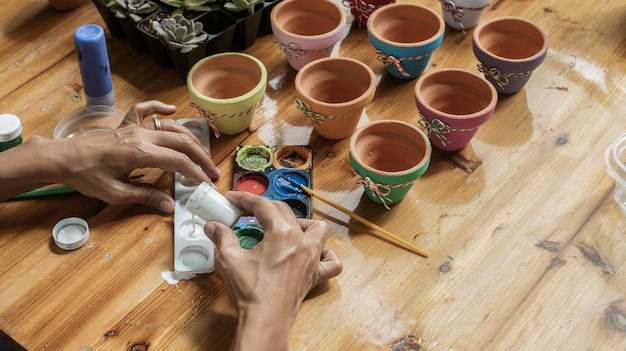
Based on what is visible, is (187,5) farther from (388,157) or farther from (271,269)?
(271,269)

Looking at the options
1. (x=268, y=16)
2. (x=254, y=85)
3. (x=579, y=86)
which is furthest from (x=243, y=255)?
(x=579, y=86)

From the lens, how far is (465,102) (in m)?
1.17

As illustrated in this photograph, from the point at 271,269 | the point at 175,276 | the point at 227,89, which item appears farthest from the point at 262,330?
the point at 227,89

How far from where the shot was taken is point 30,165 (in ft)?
3.31

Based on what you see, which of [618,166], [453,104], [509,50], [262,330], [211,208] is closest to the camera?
[262,330]

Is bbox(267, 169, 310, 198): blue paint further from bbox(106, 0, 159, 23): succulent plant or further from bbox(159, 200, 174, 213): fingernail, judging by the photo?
bbox(106, 0, 159, 23): succulent plant

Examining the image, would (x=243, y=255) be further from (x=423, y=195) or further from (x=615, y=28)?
(x=615, y=28)

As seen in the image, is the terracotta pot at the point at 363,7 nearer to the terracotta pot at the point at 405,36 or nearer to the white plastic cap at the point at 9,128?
the terracotta pot at the point at 405,36

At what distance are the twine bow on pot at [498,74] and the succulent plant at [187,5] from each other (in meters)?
0.51

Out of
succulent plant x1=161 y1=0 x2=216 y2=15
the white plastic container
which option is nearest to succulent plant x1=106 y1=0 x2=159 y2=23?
succulent plant x1=161 y1=0 x2=216 y2=15

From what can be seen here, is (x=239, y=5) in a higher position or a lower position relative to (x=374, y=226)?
higher

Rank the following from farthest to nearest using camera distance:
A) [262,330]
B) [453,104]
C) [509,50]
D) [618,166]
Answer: [509,50] → [453,104] → [618,166] → [262,330]

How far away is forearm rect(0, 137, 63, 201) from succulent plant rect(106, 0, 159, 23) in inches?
13.4

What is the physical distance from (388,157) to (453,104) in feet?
0.55
